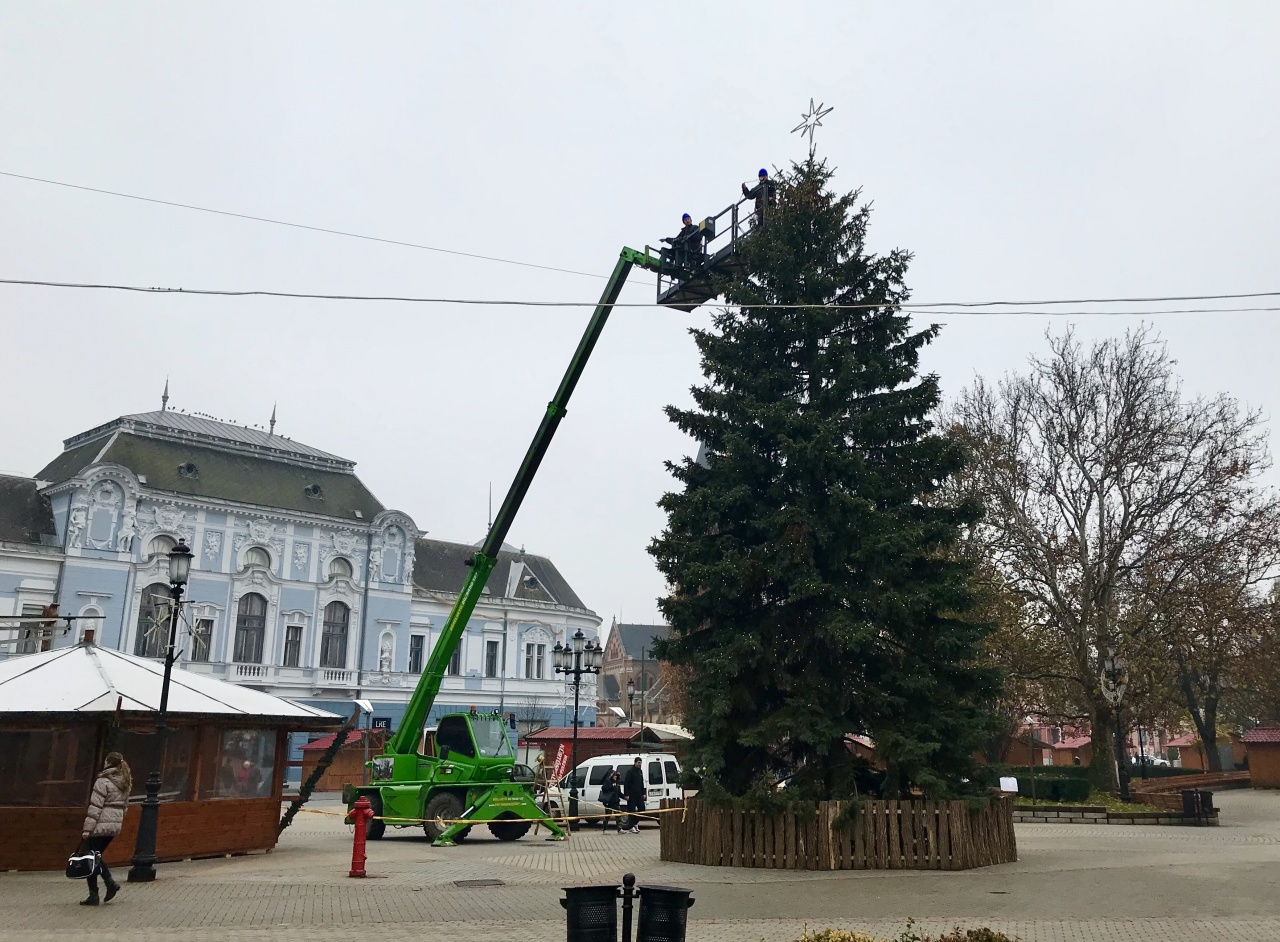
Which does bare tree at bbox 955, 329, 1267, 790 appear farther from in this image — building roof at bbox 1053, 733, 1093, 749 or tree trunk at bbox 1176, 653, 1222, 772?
building roof at bbox 1053, 733, 1093, 749

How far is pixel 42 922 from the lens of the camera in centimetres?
1080

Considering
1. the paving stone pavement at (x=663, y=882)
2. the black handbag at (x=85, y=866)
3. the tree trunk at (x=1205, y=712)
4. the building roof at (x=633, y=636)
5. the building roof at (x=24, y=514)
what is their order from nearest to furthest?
the paving stone pavement at (x=663, y=882)
the black handbag at (x=85, y=866)
the building roof at (x=24, y=514)
the tree trunk at (x=1205, y=712)
the building roof at (x=633, y=636)

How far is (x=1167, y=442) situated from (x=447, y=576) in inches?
1496

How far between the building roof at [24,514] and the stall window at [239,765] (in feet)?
95.0

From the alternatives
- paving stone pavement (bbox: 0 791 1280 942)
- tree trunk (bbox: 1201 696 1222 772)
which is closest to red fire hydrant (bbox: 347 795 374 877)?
paving stone pavement (bbox: 0 791 1280 942)

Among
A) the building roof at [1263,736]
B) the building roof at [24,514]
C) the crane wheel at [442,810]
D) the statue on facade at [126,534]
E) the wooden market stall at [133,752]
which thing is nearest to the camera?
the wooden market stall at [133,752]

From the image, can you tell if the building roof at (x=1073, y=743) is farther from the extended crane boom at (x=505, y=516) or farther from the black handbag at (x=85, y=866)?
the black handbag at (x=85, y=866)

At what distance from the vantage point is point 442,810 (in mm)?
21016

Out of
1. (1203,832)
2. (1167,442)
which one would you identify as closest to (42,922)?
(1203,832)

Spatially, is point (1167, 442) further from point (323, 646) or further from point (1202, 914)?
point (323, 646)

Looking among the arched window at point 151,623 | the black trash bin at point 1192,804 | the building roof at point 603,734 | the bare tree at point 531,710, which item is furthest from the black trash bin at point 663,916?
the bare tree at point 531,710

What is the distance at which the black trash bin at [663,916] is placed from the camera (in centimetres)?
766

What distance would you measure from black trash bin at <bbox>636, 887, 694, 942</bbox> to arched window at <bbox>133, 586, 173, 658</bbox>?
40.7 m

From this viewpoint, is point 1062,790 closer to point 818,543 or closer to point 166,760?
point 818,543
